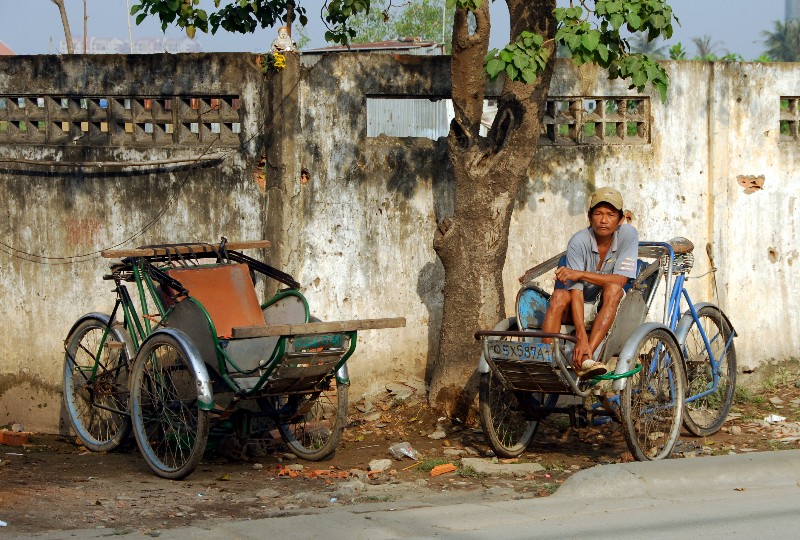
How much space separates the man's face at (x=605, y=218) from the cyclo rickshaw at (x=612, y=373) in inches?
14.2

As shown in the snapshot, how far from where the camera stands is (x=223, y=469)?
692 centimetres

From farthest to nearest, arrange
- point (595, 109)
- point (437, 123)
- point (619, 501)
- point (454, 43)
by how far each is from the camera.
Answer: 1. point (437, 123)
2. point (595, 109)
3. point (454, 43)
4. point (619, 501)

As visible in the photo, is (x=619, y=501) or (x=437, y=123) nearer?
(x=619, y=501)

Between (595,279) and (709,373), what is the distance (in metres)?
1.78

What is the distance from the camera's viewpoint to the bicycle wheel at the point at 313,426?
275 inches

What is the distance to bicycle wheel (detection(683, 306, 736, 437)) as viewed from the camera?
790 cm

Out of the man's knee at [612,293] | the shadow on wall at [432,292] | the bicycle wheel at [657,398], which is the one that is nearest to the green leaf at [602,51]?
the man's knee at [612,293]

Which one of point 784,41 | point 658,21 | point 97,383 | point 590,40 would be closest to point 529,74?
point 590,40

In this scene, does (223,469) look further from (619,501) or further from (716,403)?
(716,403)

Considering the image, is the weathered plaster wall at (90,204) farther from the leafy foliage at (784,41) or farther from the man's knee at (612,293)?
the leafy foliage at (784,41)

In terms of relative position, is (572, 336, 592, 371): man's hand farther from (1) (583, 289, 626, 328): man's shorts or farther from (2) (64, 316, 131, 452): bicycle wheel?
(2) (64, 316, 131, 452): bicycle wheel

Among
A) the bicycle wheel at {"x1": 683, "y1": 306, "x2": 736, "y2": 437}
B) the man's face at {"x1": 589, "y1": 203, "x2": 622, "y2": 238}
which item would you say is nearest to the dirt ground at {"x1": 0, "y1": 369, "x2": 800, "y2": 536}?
the bicycle wheel at {"x1": 683, "y1": 306, "x2": 736, "y2": 437}

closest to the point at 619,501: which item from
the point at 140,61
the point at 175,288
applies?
the point at 175,288

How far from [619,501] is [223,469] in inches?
97.3
